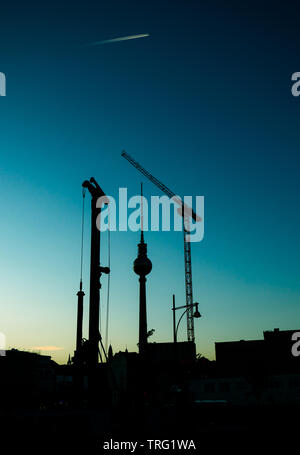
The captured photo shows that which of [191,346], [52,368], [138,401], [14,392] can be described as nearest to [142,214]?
[191,346]

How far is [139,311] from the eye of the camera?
221 feet

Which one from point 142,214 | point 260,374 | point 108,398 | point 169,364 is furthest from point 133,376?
point 142,214

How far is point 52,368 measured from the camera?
253 feet

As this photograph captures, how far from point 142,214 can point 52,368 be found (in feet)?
152

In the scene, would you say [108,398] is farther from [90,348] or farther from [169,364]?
[169,364]

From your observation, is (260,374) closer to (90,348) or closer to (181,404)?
(181,404)

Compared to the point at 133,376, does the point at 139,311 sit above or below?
above

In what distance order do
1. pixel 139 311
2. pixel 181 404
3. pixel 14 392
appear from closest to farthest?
pixel 181 404
pixel 14 392
pixel 139 311

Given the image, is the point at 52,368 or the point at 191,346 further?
the point at 191,346
